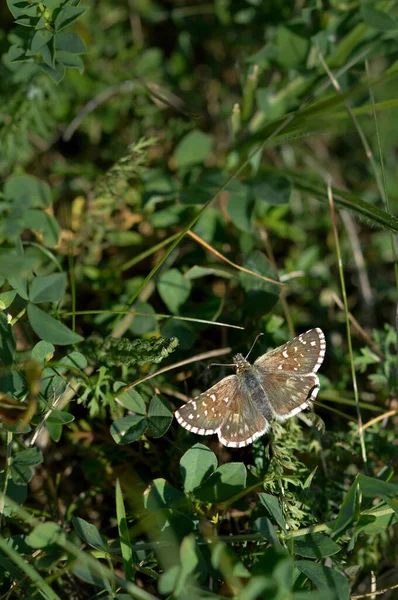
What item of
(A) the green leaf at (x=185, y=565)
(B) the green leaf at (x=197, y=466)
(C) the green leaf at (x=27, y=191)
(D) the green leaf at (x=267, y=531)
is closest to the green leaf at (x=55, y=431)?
(B) the green leaf at (x=197, y=466)

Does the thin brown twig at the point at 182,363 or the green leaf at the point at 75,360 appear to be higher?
the green leaf at the point at 75,360

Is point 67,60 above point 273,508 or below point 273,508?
above

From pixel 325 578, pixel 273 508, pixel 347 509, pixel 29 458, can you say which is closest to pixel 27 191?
pixel 29 458

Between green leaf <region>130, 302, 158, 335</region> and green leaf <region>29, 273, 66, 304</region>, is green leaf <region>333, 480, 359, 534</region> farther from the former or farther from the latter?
green leaf <region>29, 273, 66, 304</region>

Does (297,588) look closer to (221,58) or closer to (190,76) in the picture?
(190,76)

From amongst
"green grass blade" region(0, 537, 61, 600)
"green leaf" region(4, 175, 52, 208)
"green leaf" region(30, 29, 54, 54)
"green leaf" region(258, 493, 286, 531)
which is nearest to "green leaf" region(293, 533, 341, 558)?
"green leaf" region(258, 493, 286, 531)

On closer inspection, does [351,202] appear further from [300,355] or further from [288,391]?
[288,391]

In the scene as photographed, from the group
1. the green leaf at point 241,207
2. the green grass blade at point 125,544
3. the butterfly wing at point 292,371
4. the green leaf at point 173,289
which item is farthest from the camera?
the green leaf at point 241,207

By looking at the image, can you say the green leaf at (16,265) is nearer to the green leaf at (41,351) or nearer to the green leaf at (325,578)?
the green leaf at (41,351)
